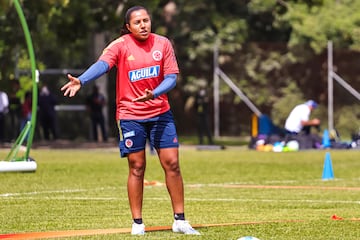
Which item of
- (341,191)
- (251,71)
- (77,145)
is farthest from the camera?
(251,71)

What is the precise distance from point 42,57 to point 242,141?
918 cm

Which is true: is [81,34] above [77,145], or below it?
above

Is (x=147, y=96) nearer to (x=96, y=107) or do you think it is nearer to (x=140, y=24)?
(x=140, y=24)

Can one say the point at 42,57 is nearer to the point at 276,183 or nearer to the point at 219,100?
the point at 219,100

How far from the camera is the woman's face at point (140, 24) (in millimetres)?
11602

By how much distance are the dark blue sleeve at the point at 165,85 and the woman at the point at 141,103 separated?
0.01 m

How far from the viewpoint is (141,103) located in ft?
38.2

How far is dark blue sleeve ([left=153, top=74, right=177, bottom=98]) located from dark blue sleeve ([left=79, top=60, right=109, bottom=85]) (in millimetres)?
512

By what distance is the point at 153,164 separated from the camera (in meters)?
26.5

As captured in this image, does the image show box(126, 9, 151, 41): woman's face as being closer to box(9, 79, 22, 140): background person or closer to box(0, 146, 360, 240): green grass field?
box(0, 146, 360, 240): green grass field

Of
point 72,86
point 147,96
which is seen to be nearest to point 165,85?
point 147,96

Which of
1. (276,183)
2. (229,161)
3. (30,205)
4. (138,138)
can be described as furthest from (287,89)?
(138,138)

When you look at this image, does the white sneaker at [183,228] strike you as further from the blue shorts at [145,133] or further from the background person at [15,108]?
the background person at [15,108]

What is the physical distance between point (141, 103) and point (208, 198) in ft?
17.8
